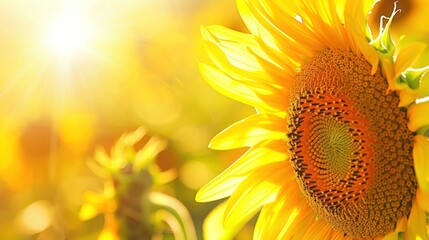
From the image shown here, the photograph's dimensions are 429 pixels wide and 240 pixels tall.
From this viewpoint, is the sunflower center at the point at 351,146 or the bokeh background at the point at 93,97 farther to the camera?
the bokeh background at the point at 93,97

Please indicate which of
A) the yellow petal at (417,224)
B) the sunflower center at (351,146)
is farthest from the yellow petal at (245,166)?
the yellow petal at (417,224)

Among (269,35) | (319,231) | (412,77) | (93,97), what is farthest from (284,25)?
(93,97)

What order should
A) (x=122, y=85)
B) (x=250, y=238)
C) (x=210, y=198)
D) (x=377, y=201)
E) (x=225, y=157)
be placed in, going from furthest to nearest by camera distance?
(x=122, y=85) → (x=225, y=157) → (x=250, y=238) → (x=210, y=198) → (x=377, y=201)

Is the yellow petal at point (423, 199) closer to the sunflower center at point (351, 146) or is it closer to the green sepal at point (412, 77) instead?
the sunflower center at point (351, 146)

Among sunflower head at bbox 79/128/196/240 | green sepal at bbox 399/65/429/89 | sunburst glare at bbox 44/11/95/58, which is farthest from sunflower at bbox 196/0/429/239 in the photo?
sunburst glare at bbox 44/11/95/58

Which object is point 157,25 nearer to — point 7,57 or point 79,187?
point 7,57

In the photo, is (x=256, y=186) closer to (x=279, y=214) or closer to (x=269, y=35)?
(x=279, y=214)

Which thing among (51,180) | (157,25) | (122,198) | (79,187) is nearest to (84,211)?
(122,198)
